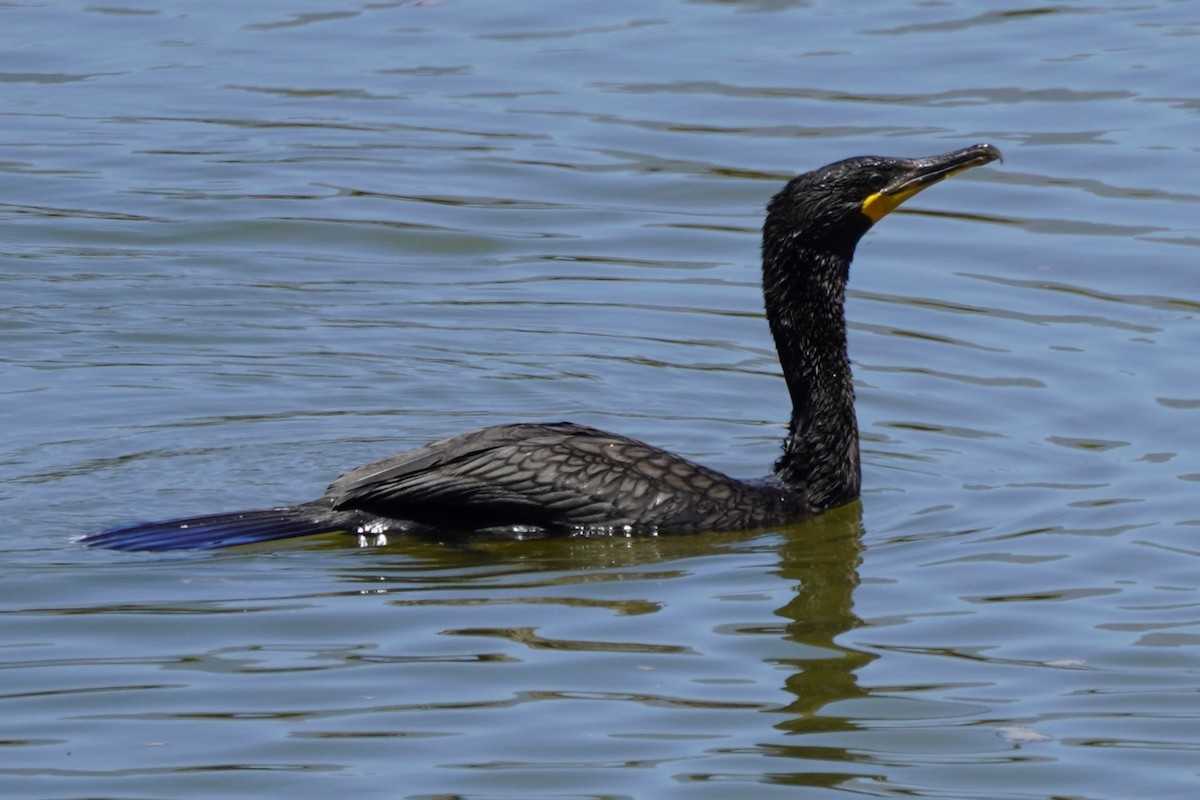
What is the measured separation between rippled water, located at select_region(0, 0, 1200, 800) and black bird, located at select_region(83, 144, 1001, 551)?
0.47 feet

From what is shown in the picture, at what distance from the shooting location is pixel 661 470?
31.4ft

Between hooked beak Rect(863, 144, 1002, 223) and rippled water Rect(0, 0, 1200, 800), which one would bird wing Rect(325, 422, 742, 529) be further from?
hooked beak Rect(863, 144, 1002, 223)

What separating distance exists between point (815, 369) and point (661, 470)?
971mm

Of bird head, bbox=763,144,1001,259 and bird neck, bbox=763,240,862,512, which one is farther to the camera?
bird neck, bbox=763,240,862,512

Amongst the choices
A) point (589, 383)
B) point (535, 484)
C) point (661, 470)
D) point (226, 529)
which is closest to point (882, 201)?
point (661, 470)

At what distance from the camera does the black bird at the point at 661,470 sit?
930 centimetres

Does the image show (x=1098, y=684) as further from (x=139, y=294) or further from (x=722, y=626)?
(x=139, y=294)

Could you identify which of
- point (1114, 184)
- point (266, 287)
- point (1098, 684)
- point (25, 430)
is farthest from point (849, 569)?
point (1114, 184)

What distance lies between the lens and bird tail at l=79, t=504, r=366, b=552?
9.12 meters

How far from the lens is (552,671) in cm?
777

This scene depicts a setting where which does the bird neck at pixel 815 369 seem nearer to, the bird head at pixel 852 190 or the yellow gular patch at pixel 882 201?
the bird head at pixel 852 190

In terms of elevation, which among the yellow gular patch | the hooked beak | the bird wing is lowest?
the bird wing

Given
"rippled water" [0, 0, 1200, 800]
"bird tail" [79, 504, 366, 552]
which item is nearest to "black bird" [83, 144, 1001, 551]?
"bird tail" [79, 504, 366, 552]

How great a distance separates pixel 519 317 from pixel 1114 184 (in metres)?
4.31
